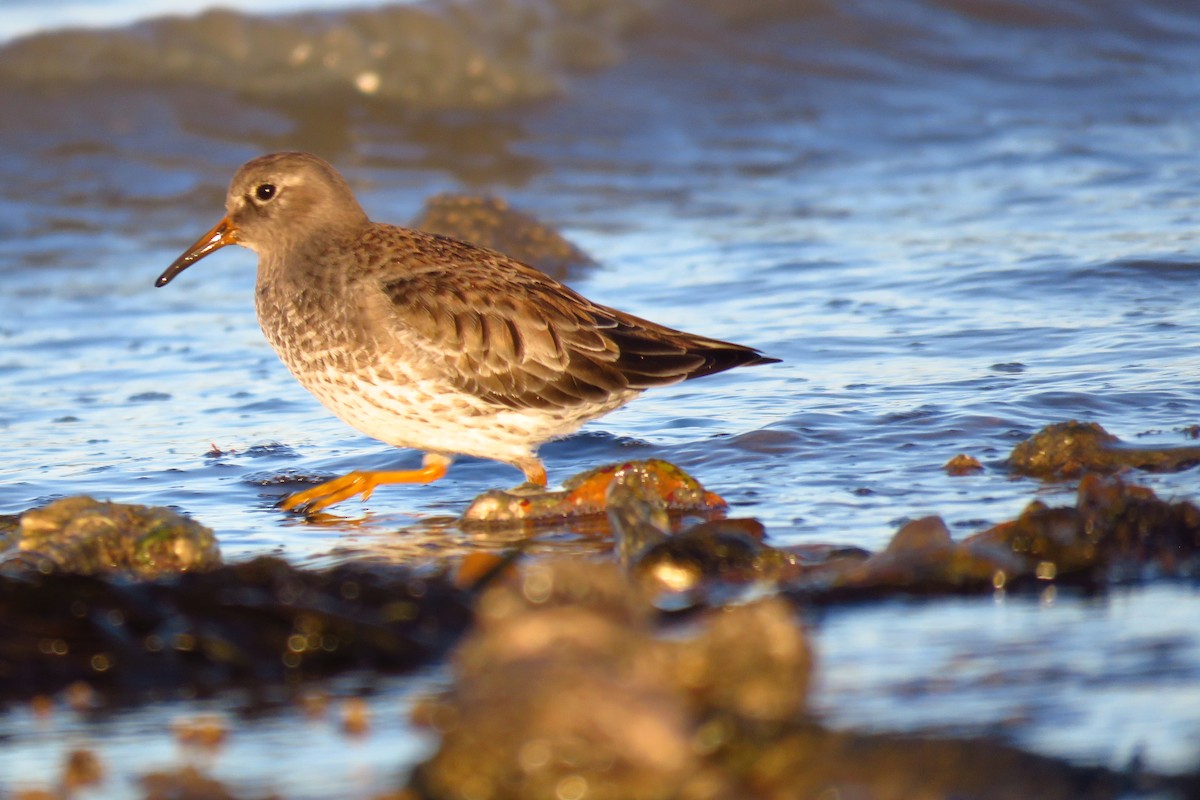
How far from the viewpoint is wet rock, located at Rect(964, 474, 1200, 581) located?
4.32m

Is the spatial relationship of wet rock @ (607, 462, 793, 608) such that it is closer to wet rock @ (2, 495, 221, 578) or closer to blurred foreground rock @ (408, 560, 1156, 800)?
blurred foreground rock @ (408, 560, 1156, 800)

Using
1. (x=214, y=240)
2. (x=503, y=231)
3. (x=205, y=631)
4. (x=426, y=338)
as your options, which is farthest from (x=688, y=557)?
(x=503, y=231)

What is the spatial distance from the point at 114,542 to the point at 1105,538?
2.86 metres

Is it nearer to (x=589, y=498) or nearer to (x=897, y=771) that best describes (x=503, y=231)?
(x=589, y=498)

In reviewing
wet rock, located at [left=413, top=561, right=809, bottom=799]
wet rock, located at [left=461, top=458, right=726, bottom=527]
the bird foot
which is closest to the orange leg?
the bird foot

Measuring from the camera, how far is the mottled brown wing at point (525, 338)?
6121mm

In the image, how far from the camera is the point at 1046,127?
13297 millimetres

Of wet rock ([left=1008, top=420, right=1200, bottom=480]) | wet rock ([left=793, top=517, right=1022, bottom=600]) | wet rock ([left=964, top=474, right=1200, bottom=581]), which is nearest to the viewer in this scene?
wet rock ([left=793, top=517, right=1022, bottom=600])

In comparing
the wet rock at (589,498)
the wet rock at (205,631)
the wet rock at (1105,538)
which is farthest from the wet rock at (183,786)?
the wet rock at (589,498)

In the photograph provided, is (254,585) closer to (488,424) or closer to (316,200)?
(488,424)

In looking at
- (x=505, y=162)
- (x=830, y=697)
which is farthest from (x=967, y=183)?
(x=830, y=697)

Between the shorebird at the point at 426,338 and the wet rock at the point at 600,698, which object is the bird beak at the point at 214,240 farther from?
the wet rock at the point at 600,698

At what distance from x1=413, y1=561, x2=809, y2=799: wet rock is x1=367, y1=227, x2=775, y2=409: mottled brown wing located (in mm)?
3022

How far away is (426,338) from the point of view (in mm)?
6055
